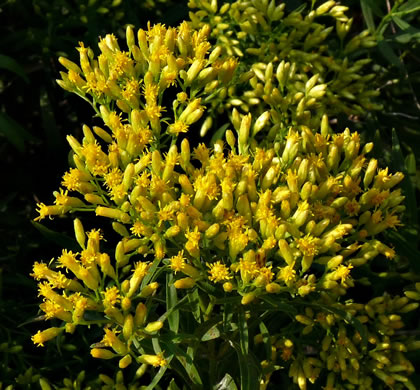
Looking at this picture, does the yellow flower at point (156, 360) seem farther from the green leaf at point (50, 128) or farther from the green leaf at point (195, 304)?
the green leaf at point (50, 128)

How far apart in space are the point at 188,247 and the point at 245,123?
0.52 metres

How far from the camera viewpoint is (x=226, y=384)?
2.13m

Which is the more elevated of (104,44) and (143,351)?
(104,44)

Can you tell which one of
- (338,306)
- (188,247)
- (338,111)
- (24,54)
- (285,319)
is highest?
(24,54)

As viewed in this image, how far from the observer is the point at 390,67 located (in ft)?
10.9

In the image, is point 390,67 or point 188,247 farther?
point 390,67

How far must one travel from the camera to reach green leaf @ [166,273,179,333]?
6.62ft

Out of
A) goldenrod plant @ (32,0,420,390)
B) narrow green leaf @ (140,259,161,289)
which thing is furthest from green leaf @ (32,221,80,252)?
narrow green leaf @ (140,259,161,289)

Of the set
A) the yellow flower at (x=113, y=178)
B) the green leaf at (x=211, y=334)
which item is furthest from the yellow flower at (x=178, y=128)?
the green leaf at (x=211, y=334)

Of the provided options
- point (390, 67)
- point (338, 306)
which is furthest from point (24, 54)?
point (338, 306)

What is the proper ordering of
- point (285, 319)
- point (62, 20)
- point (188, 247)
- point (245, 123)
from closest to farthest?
1. point (188, 247)
2. point (245, 123)
3. point (285, 319)
4. point (62, 20)

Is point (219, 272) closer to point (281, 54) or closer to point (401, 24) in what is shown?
point (281, 54)

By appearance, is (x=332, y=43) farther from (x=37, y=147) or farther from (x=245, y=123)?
(x=37, y=147)

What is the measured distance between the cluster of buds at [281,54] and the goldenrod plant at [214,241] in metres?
0.14
